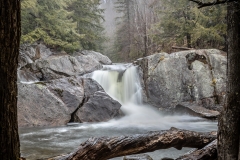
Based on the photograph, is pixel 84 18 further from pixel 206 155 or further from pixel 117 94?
pixel 206 155

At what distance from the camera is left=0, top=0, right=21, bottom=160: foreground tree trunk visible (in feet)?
5.66

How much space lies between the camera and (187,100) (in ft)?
40.1

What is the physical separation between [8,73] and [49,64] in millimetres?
11778

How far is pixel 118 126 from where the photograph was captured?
10.0 metres

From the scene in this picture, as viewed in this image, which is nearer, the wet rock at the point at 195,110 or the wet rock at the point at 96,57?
the wet rock at the point at 195,110

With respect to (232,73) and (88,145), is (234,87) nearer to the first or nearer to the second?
(232,73)

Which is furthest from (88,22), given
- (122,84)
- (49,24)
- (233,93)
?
(233,93)

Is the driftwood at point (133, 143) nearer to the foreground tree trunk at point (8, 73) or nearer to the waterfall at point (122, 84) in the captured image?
the foreground tree trunk at point (8, 73)

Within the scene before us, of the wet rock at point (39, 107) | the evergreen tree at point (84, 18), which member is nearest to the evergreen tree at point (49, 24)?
the evergreen tree at point (84, 18)

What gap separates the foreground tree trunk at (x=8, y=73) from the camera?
173 centimetres

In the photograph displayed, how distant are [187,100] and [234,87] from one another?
9.60 m

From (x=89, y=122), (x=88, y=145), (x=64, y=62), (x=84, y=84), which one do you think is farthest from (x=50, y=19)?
(x=88, y=145)

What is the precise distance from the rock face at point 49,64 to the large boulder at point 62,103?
5.23 feet

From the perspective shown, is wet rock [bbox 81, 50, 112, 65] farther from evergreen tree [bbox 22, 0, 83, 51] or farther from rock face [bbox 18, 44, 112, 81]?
evergreen tree [bbox 22, 0, 83, 51]
